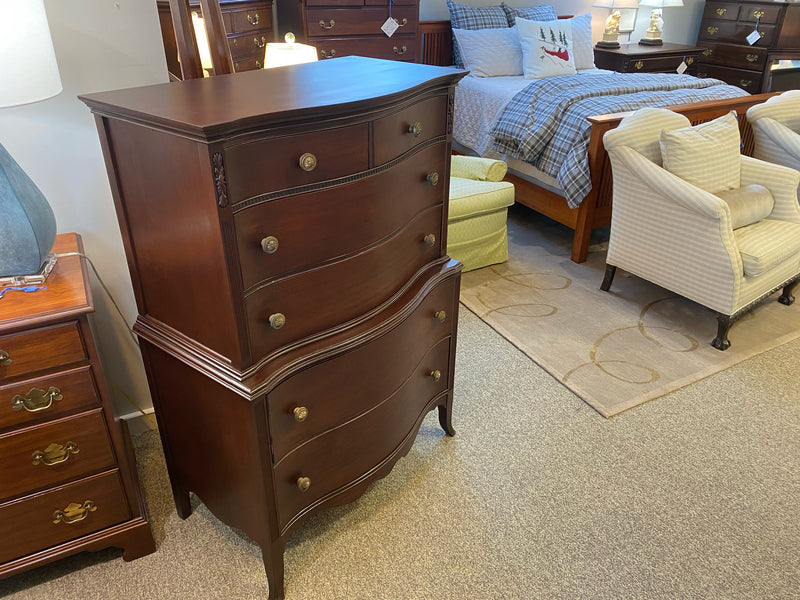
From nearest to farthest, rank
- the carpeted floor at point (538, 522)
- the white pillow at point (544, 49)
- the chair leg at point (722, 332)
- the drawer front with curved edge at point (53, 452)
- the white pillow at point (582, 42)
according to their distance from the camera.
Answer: the drawer front with curved edge at point (53, 452) < the carpeted floor at point (538, 522) < the chair leg at point (722, 332) < the white pillow at point (544, 49) < the white pillow at point (582, 42)

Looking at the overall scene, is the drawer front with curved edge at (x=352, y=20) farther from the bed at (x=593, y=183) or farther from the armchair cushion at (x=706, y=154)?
the armchair cushion at (x=706, y=154)

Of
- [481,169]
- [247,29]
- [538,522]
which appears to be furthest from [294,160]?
[247,29]

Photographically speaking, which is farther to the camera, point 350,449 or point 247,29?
point 247,29

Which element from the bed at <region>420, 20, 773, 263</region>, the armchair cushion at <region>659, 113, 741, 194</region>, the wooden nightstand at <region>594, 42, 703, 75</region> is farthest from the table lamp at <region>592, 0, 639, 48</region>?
the armchair cushion at <region>659, 113, 741, 194</region>

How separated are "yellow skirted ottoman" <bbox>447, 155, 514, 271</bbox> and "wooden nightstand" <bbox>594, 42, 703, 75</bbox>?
8.59 feet

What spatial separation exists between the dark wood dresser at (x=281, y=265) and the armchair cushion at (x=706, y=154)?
1463 millimetres

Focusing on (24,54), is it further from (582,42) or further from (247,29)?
(582,42)

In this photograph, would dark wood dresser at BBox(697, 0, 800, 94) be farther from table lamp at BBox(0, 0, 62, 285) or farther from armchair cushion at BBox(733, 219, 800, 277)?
table lamp at BBox(0, 0, 62, 285)

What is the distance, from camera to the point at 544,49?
4398 millimetres

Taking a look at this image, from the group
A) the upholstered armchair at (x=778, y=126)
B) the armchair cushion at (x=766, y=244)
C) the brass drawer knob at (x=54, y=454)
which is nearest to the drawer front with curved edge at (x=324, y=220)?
the brass drawer knob at (x=54, y=454)

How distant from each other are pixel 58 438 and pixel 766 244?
275cm

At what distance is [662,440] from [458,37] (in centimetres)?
344

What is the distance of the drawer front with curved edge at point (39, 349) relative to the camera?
130 cm

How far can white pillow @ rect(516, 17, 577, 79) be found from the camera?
4367 millimetres
